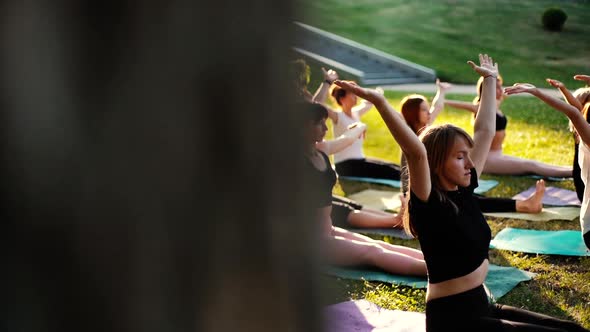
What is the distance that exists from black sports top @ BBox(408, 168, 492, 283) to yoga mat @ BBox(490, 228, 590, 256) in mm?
2183

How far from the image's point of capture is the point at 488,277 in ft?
15.4

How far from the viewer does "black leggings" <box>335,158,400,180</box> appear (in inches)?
307

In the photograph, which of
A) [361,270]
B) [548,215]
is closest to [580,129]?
[361,270]

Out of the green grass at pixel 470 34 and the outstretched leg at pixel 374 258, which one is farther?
the green grass at pixel 470 34

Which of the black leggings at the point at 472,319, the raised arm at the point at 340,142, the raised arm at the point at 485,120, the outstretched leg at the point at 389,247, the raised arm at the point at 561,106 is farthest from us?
the raised arm at the point at 340,142

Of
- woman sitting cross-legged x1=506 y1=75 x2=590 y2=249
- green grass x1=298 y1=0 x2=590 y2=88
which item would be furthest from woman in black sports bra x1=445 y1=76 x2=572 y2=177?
green grass x1=298 y1=0 x2=590 y2=88

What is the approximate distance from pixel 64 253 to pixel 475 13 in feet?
83.5

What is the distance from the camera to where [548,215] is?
20.4 feet

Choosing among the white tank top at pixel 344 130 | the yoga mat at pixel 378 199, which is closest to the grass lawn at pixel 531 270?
the yoga mat at pixel 378 199

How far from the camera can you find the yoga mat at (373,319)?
3.91 meters

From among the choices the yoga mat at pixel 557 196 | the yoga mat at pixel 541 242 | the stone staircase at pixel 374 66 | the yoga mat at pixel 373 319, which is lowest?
the stone staircase at pixel 374 66

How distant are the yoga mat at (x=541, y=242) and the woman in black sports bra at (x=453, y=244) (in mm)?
2040

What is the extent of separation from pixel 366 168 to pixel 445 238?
472 cm

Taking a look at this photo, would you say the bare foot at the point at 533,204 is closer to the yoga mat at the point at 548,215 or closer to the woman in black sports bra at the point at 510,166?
the yoga mat at the point at 548,215
